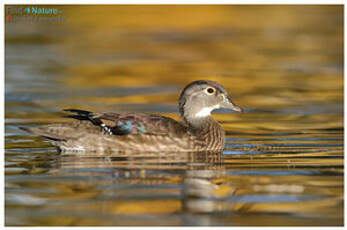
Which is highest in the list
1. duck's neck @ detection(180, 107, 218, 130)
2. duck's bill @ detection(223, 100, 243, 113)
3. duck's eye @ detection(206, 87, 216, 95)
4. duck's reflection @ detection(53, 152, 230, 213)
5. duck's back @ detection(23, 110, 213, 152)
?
duck's eye @ detection(206, 87, 216, 95)

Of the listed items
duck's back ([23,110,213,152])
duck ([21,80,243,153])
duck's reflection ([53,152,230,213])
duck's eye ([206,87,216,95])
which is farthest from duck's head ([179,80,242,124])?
duck's reflection ([53,152,230,213])

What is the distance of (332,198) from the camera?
30.8 ft

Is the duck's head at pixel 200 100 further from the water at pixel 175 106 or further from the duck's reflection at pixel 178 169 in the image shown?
the duck's reflection at pixel 178 169

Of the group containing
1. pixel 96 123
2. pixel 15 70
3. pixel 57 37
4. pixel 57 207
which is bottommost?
pixel 57 207

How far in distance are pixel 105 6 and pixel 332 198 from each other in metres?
25.6

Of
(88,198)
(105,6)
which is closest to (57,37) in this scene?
(105,6)

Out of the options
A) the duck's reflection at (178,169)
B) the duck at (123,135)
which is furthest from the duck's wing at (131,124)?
the duck's reflection at (178,169)

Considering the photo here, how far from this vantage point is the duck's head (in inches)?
511

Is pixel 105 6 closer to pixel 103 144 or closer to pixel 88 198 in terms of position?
pixel 103 144

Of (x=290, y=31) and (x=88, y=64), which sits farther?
(x=290, y=31)

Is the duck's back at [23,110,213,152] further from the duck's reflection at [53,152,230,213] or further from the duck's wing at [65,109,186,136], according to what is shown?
the duck's reflection at [53,152,230,213]

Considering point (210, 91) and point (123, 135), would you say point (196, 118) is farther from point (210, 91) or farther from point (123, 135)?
point (123, 135)

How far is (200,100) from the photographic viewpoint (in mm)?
13008

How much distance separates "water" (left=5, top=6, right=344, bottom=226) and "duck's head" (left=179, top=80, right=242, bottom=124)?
1.97ft
